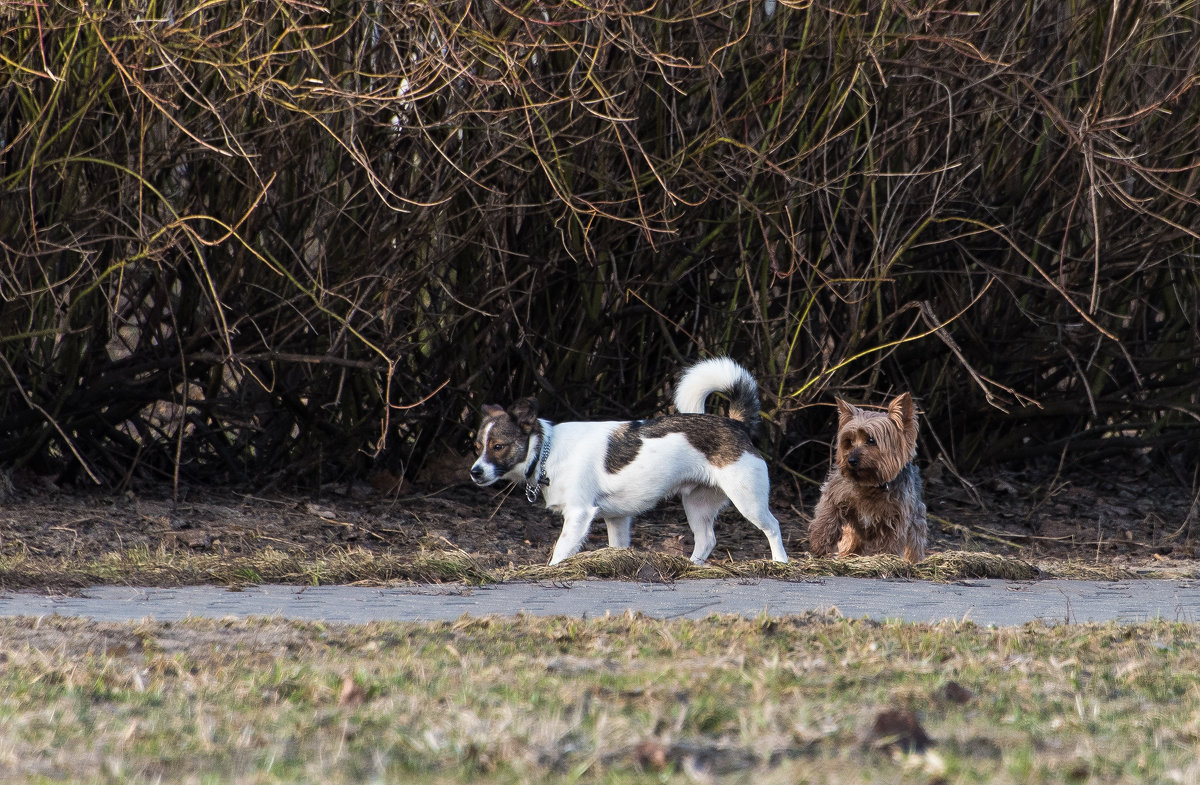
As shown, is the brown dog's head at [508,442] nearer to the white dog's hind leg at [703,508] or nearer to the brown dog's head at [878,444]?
the white dog's hind leg at [703,508]

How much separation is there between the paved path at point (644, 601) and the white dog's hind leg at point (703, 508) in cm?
179

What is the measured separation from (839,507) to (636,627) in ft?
12.6

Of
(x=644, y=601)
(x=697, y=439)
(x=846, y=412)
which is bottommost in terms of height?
(x=644, y=601)

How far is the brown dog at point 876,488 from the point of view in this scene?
8.46 metres

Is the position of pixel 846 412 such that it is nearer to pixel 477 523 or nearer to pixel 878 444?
pixel 878 444

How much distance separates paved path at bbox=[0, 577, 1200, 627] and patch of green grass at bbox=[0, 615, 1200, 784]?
51 cm

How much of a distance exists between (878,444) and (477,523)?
132 inches

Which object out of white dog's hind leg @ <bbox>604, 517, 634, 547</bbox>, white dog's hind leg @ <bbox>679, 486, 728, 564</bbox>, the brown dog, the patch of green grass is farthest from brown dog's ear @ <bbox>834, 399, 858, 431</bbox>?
the patch of green grass

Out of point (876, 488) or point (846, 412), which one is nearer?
point (876, 488)

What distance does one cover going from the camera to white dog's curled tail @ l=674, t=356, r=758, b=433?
896cm

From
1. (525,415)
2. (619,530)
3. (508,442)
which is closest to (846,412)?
(619,530)

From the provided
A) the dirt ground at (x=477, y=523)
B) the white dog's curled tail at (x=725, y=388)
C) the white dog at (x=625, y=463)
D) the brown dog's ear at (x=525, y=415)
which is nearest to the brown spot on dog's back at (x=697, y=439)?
the white dog at (x=625, y=463)

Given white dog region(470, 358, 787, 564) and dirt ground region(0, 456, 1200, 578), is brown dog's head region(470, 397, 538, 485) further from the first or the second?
dirt ground region(0, 456, 1200, 578)

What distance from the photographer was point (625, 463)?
8.74 meters
